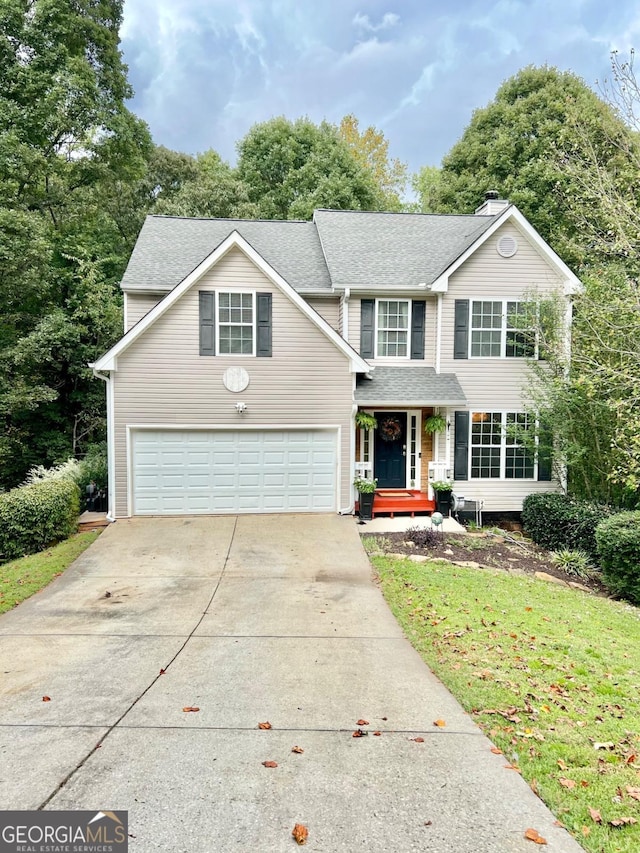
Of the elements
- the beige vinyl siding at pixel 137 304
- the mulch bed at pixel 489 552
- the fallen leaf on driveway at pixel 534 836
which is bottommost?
the mulch bed at pixel 489 552

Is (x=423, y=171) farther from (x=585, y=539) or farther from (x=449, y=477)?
(x=585, y=539)

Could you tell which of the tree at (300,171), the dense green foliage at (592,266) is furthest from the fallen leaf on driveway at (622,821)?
the tree at (300,171)

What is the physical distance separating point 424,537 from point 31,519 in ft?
27.2

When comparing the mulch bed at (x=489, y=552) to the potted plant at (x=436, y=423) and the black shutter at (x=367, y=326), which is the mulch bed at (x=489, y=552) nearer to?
the potted plant at (x=436, y=423)

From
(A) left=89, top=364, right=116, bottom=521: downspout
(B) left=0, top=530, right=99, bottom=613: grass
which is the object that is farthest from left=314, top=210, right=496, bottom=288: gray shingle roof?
(B) left=0, top=530, right=99, bottom=613: grass

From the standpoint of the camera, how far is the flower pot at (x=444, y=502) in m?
13.1

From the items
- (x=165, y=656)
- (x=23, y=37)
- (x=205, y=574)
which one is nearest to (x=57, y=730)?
(x=165, y=656)

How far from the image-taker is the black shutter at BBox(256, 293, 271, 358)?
40.8ft

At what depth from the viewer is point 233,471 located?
1253 centimetres

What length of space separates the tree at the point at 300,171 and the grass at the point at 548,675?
22009 millimetres

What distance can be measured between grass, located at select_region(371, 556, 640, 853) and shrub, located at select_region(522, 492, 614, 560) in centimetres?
252

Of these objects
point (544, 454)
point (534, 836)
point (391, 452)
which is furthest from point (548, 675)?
point (544, 454)

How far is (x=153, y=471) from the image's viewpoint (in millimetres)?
12305

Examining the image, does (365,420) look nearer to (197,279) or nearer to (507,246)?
(197,279)
